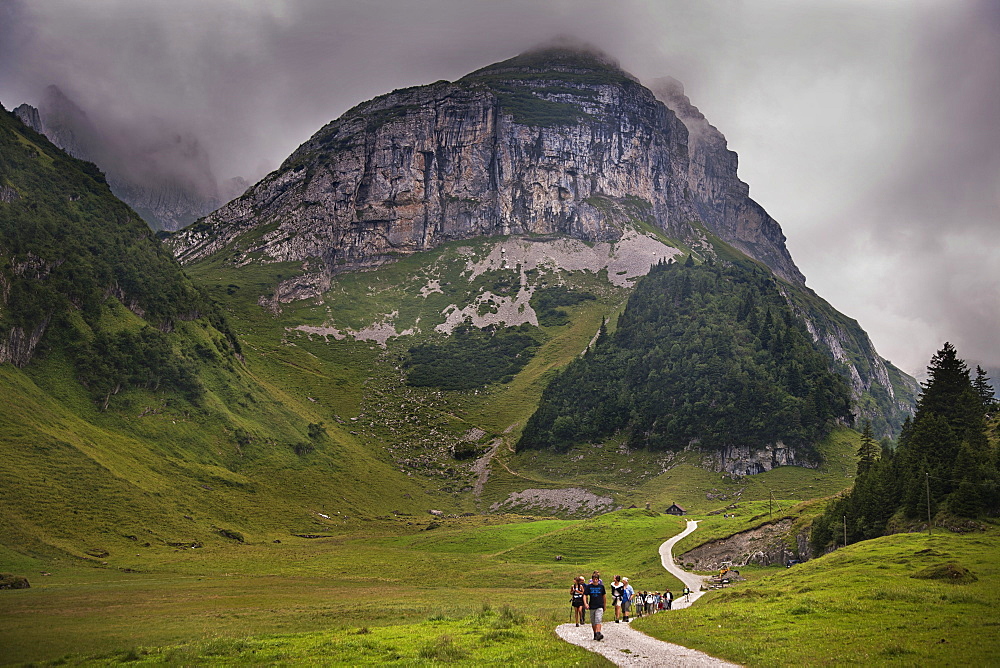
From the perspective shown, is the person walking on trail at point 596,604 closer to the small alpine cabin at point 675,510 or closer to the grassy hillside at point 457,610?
the grassy hillside at point 457,610

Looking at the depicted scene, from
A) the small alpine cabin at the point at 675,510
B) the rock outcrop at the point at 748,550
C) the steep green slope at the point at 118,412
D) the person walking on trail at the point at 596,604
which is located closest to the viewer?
the person walking on trail at the point at 596,604

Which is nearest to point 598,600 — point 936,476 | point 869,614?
point 869,614

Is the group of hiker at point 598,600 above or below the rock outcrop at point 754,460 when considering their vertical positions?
below

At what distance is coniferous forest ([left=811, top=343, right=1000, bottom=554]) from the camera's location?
57656mm

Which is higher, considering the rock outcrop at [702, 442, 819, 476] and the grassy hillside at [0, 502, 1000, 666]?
the rock outcrop at [702, 442, 819, 476]

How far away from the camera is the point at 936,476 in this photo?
207ft

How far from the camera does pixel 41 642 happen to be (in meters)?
36.6

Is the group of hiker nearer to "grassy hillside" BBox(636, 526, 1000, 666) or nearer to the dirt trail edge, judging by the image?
the dirt trail edge

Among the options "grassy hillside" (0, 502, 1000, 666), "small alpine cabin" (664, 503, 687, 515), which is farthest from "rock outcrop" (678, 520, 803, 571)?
"small alpine cabin" (664, 503, 687, 515)

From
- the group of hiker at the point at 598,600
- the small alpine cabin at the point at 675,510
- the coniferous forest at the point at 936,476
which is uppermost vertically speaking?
the coniferous forest at the point at 936,476

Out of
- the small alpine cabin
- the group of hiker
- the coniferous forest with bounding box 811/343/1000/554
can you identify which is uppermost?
the coniferous forest with bounding box 811/343/1000/554

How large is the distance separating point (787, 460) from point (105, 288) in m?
189

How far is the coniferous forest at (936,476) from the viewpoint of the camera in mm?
57656

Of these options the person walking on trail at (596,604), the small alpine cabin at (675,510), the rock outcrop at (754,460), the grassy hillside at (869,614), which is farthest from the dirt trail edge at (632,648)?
the rock outcrop at (754,460)
